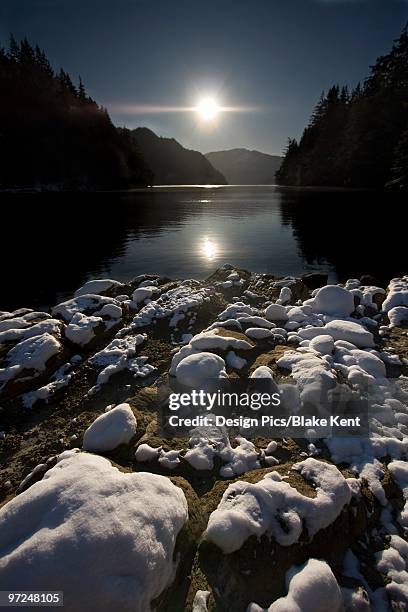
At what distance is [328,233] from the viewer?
2822cm

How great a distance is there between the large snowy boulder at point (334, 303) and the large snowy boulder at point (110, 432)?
238 inches

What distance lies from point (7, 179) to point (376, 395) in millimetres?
104461

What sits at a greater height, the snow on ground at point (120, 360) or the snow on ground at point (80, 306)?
the snow on ground at point (80, 306)

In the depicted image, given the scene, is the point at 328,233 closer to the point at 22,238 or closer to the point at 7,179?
the point at 22,238

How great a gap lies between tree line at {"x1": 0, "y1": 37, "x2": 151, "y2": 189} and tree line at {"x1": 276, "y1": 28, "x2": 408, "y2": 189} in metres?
67.8

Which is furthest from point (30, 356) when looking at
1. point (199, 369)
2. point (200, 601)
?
point (200, 601)

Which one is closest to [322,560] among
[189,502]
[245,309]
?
[189,502]

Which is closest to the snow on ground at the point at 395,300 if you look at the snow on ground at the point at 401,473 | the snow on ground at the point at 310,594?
the snow on ground at the point at 401,473

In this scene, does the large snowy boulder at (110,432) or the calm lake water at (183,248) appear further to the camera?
the calm lake water at (183,248)

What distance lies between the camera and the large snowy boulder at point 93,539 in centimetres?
239

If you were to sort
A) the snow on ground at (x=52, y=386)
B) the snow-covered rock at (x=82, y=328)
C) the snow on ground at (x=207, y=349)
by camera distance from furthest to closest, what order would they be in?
the snow-covered rock at (x=82, y=328) → the snow on ground at (x=52, y=386) → the snow on ground at (x=207, y=349)

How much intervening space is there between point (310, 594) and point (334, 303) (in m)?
6.98

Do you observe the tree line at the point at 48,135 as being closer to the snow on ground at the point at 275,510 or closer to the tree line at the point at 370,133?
the tree line at the point at 370,133

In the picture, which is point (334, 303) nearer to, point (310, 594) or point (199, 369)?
point (199, 369)
